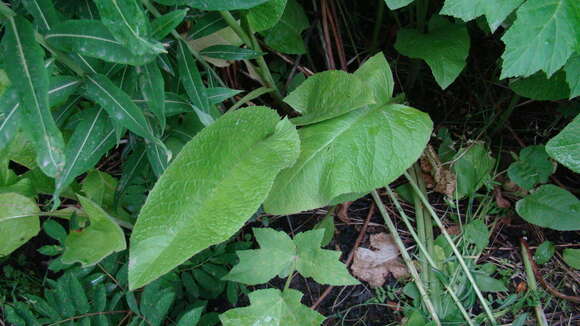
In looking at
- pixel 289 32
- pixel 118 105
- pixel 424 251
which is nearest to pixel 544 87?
pixel 424 251

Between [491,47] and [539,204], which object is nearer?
[539,204]

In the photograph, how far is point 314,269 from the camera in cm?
87

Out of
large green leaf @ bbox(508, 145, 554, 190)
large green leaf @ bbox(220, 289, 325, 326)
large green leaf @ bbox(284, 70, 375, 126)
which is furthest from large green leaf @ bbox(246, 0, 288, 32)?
large green leaf @ bbox(508, 145, 554, 190)

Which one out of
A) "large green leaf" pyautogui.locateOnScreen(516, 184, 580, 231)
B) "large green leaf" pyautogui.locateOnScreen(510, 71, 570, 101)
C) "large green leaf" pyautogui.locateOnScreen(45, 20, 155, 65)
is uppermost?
"large green leaf" pyautogui.locateOnScreen(45, 20, 155, 65)

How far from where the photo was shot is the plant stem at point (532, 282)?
1.03 metres

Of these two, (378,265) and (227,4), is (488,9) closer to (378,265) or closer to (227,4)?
(227,4)

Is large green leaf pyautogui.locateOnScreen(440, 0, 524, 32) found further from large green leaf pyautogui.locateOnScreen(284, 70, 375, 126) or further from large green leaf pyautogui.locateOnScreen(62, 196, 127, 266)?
large green leaf pyautogui.locateOnScreen(62, 196, 127, 266)

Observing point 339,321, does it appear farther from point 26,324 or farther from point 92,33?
point 92,33

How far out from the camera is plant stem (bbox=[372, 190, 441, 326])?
1021 millimetres

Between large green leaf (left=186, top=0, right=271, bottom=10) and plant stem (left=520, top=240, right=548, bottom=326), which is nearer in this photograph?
large green leaf (left=186, top=0, right=271, bottom=10)

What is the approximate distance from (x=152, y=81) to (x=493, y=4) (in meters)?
0.56

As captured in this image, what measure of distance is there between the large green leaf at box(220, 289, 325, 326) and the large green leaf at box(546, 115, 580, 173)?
1.69ft

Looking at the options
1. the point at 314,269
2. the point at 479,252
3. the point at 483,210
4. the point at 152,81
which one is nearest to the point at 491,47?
the point at 483,210

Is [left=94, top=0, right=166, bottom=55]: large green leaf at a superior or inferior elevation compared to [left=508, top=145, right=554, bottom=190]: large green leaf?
superior
